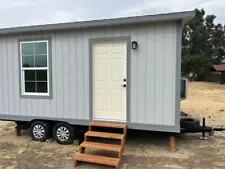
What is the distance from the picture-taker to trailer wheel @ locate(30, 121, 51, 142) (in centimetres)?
496

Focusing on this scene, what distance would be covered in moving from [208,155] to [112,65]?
2527 millimetres

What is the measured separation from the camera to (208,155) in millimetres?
4117

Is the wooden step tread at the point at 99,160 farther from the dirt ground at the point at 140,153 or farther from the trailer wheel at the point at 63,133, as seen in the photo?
the trailer wheel at the point at 63,133

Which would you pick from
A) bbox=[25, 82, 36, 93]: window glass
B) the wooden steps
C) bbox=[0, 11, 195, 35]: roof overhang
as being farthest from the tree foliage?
the wooden steps

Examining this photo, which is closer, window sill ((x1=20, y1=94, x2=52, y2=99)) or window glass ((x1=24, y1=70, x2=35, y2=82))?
window sill ((x1=20, y1=94, x2=52, y2=99))

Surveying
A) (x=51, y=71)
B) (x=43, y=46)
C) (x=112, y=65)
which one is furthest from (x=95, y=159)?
(x=43, y=46)

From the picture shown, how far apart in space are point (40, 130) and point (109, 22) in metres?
2.84

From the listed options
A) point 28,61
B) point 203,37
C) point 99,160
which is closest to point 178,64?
point 99,160

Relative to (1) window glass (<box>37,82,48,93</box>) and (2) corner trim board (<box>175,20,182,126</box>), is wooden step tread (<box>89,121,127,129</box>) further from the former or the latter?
(1) window glass (<box>37,82,48,93</box>)

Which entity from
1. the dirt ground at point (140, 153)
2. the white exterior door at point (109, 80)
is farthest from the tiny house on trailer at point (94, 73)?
the dirt ground at point (140, 153)

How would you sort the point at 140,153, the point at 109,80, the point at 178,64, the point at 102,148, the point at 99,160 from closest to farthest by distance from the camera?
the point at 99,160 < the point at 102,148 < the point at 178,64 < the point at 140,153 < the point at 109,80

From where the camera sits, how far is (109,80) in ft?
15.2

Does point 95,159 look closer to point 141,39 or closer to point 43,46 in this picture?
point 141,39

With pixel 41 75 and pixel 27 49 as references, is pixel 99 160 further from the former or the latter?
pixel 27 49
